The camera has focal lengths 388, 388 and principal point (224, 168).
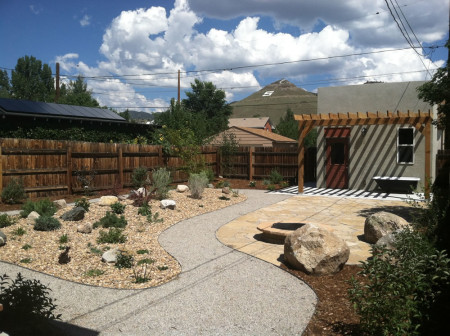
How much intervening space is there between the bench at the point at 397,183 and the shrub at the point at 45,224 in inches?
523

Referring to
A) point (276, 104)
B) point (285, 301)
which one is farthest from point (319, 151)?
point (276, 104)

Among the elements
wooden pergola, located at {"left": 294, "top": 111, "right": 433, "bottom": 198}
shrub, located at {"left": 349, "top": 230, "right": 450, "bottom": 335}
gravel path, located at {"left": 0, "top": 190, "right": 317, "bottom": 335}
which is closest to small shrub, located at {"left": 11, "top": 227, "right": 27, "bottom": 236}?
gravel path, located at {"left": 0, "top": 190, "right": 317, "bottom": 335}

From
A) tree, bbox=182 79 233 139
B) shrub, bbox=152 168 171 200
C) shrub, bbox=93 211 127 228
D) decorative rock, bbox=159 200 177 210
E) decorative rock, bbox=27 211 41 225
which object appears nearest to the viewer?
→ decorative rock, bbox=27 211 41 225

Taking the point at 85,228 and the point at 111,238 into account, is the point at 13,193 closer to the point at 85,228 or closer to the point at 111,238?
the point at 85,228

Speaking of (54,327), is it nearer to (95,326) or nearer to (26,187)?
(95,326)

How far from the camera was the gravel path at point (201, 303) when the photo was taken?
449 centimetres

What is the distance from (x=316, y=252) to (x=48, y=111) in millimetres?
18814

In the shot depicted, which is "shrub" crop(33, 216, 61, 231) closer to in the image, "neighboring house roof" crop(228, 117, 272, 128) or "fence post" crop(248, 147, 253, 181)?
"fence post" crop(248, 147, 253, 181)

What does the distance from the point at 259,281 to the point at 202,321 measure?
5.39 ft

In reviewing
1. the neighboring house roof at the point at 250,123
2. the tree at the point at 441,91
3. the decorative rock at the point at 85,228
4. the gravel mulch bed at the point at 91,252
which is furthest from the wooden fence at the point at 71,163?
the neighboring house roof at the point at 250,123

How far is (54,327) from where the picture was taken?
4.11m

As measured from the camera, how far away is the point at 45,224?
8367mm

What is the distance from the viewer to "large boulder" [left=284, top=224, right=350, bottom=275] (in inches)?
246

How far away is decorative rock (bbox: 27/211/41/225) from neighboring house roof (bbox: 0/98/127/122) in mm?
11248
